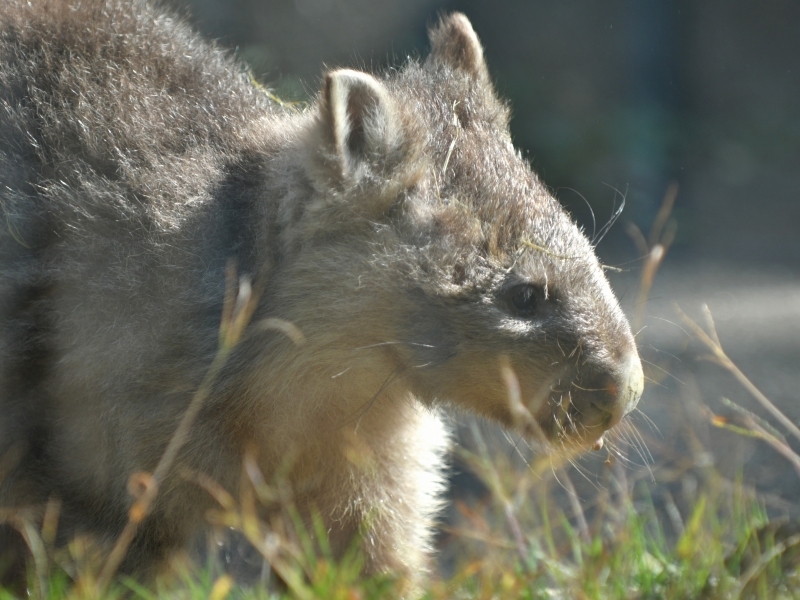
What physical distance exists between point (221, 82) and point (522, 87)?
4.90 m

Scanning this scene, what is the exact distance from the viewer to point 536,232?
3.46 m

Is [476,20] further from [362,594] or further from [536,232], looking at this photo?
[362,594]

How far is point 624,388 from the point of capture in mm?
3248

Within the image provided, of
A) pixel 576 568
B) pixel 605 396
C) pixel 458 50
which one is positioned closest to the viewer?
pixel 576 568

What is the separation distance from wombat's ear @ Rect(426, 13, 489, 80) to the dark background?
10.1ft

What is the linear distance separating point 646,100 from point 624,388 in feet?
19.2

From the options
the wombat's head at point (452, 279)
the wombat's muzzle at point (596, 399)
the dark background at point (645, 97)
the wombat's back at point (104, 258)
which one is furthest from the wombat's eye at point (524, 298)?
the dark background at point (645, 97)

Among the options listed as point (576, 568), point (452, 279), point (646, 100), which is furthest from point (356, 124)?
point (646, 100)

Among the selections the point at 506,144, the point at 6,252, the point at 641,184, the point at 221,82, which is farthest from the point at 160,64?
the point at 641,184

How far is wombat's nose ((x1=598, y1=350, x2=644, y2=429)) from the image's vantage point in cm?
323

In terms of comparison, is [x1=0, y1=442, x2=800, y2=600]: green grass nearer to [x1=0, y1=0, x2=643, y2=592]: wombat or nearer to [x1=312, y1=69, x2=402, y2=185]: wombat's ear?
[x1=0, y1=0, x2=643, y2=592]: wombat

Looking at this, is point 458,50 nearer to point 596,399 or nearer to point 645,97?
point 596,399

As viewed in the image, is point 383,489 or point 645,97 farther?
point 645,97

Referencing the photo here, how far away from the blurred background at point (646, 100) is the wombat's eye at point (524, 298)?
3717 millimetres
